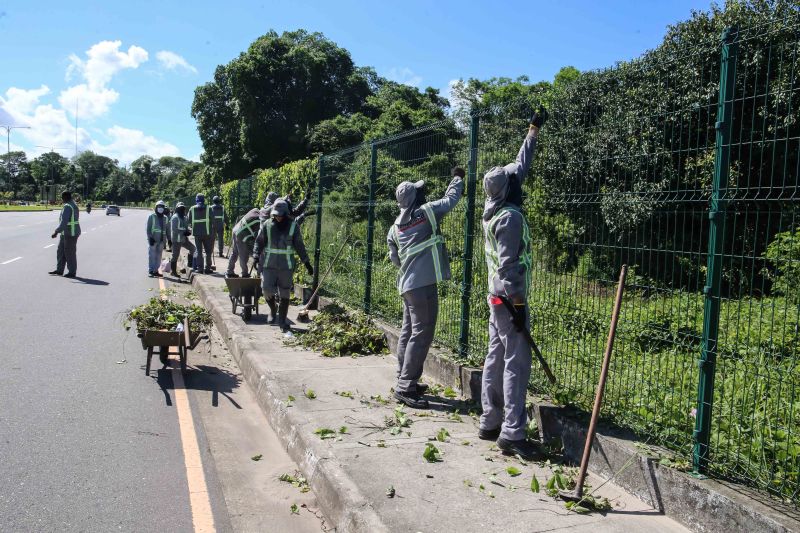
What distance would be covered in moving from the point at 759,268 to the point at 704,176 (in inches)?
27.5

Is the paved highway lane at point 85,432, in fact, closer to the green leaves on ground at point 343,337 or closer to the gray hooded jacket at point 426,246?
the green leaves on ground at point 343,337

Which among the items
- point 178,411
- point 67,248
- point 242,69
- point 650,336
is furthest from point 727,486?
point 242,69

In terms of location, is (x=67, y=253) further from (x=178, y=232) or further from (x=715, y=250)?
(x=715, y=250)

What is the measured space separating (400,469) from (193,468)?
5.34 ft

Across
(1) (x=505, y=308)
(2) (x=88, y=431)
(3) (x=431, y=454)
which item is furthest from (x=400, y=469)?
(2) (x=88, y=431)

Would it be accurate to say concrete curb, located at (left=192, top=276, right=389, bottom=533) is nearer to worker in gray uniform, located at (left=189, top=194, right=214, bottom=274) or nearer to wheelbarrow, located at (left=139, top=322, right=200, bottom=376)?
wheelbarrow, located at (left=139, top=322, right=200, bottom=376)

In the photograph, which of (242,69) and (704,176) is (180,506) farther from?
(242,69)

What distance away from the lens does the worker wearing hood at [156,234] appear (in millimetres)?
16406

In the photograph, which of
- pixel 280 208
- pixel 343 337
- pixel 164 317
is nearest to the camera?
pixel 164 317

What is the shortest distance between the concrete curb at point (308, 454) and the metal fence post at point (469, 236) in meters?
1.87

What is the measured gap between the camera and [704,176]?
13.0 feet

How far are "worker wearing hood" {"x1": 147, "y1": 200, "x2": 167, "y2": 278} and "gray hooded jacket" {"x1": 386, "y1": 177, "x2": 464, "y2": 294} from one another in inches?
470

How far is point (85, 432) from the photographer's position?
542cm

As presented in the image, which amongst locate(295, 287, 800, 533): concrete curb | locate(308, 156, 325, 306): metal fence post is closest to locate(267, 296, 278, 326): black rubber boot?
locate(308, 156, 325, 306): metal fence post
